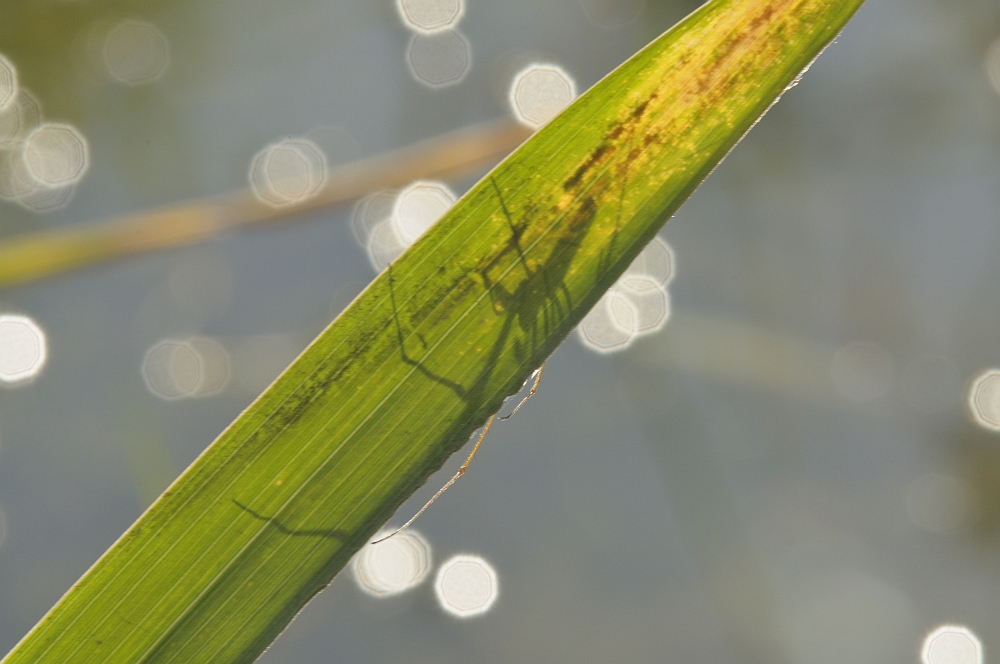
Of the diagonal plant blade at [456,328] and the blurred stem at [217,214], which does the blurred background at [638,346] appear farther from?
the diagonal plant blade at [456,328]

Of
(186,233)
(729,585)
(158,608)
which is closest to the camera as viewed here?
(158,608)

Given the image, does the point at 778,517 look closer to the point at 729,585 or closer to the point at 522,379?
the point at 729,585

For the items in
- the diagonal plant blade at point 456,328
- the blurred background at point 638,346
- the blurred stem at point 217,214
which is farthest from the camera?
the blurred background at point 638,346

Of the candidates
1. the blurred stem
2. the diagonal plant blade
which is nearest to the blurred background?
the blurred stem

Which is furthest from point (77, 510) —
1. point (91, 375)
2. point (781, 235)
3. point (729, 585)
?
point (781, 235)

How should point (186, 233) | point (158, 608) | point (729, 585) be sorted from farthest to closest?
point (729, 585) → point (186, 233) → point (158, 608)

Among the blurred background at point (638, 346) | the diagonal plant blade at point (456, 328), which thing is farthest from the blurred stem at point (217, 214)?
the diagonal plant blade at point (456, 328)

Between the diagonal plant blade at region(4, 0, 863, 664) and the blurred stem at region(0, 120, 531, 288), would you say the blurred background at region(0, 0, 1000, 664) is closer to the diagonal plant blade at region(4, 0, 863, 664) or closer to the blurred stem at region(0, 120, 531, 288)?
the blurred stem at region(0, 120, 531, 288)
